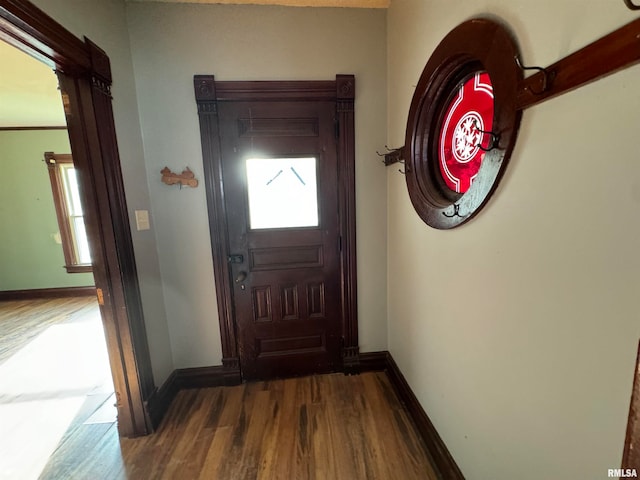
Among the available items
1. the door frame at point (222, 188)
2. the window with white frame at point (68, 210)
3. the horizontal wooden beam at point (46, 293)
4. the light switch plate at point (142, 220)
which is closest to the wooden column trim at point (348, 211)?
the door frame at point (222, 188)

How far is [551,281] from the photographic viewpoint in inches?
28.4

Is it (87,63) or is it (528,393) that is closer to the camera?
(528,393)

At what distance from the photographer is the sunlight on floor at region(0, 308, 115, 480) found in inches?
60.8

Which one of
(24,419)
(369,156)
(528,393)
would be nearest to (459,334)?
(528,393)

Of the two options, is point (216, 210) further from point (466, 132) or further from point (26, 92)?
point (26, 92)

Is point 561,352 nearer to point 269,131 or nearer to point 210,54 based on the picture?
point 269,131

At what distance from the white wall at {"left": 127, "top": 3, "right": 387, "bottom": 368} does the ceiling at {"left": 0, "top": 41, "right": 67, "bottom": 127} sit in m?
1.19

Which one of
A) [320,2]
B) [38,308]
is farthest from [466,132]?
[38,308]

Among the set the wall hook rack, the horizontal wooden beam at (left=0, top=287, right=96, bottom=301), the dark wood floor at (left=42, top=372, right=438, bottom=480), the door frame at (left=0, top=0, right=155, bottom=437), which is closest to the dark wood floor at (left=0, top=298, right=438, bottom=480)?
the dark wood floor at (left=42, top=372, right=438, bottom=480)

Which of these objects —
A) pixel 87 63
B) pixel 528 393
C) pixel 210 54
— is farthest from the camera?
pixel 210 54

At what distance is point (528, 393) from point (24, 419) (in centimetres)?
297

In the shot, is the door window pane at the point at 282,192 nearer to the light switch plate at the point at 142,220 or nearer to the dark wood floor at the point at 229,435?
the light switch plate at the point at 142,220

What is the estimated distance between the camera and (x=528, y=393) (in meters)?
0.82

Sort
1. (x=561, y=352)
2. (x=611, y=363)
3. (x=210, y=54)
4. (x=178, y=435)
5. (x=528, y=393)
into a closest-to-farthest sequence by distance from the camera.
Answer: (x=611, y=363)
(x=561, y=352)
(x=528, y=393)
(x=178, y=435)
(x=210, y=54)
